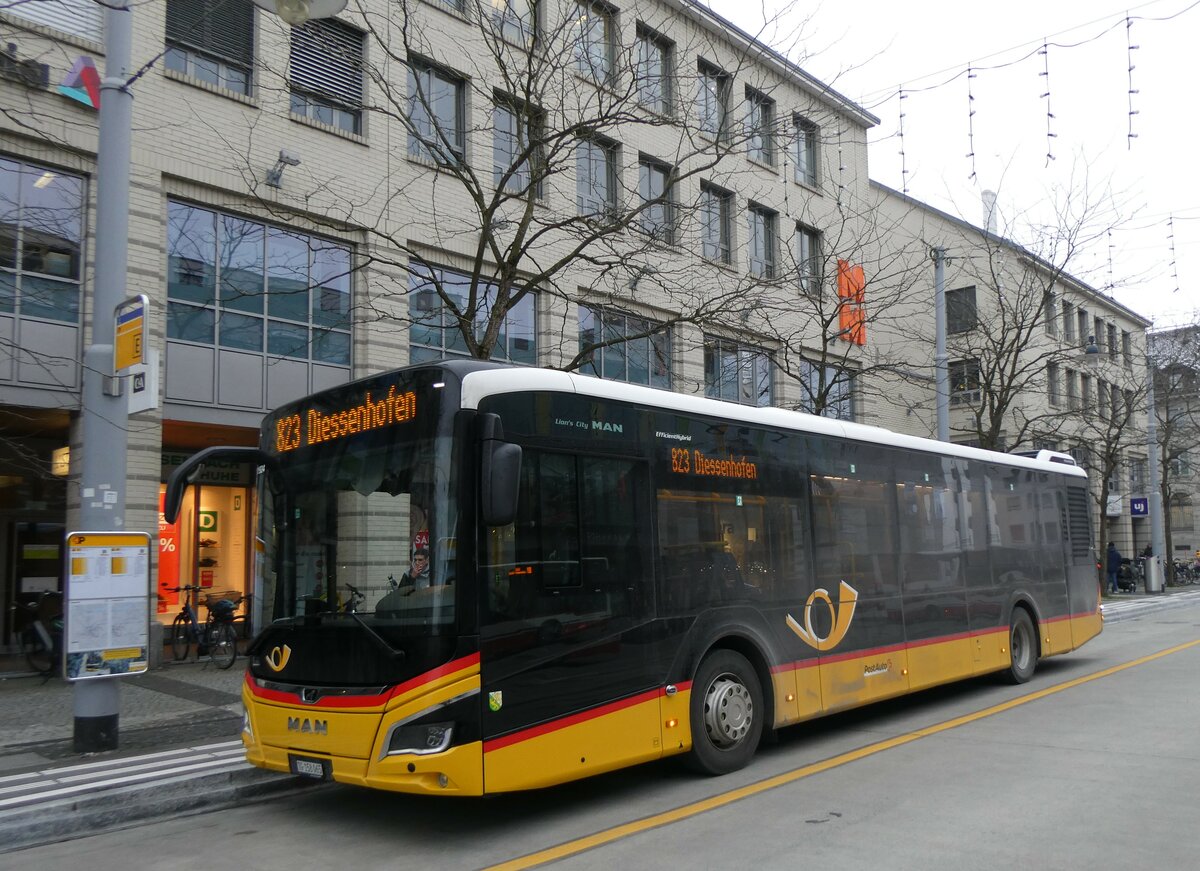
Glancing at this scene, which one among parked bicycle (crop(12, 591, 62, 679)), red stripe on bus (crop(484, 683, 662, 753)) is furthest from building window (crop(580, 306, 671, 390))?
red stripe on bus (crop(484, 683, 662, 753))

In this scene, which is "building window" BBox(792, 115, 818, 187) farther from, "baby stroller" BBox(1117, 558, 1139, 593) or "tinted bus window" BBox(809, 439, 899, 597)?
"baby stroller" BBox(1117, 558, 1139, 593)

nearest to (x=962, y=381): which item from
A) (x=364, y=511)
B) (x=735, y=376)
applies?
(x=735, y=376)

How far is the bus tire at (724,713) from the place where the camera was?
7.64 m

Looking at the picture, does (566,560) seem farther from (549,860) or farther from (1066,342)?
(1066,342)

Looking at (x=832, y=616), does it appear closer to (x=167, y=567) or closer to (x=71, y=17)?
(x=167, y=567)

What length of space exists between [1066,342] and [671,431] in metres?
35.9

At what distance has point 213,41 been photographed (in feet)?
51.1

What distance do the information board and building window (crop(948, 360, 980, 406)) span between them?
23.1m

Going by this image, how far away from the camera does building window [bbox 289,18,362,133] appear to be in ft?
53.3

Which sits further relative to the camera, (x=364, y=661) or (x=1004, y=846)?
(x=364, y=661)

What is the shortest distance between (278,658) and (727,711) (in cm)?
346

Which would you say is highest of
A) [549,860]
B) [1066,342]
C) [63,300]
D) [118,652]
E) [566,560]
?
[1066,342]

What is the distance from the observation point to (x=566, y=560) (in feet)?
22.2

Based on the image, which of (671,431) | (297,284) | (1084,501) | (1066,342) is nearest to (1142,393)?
(1066,342)
